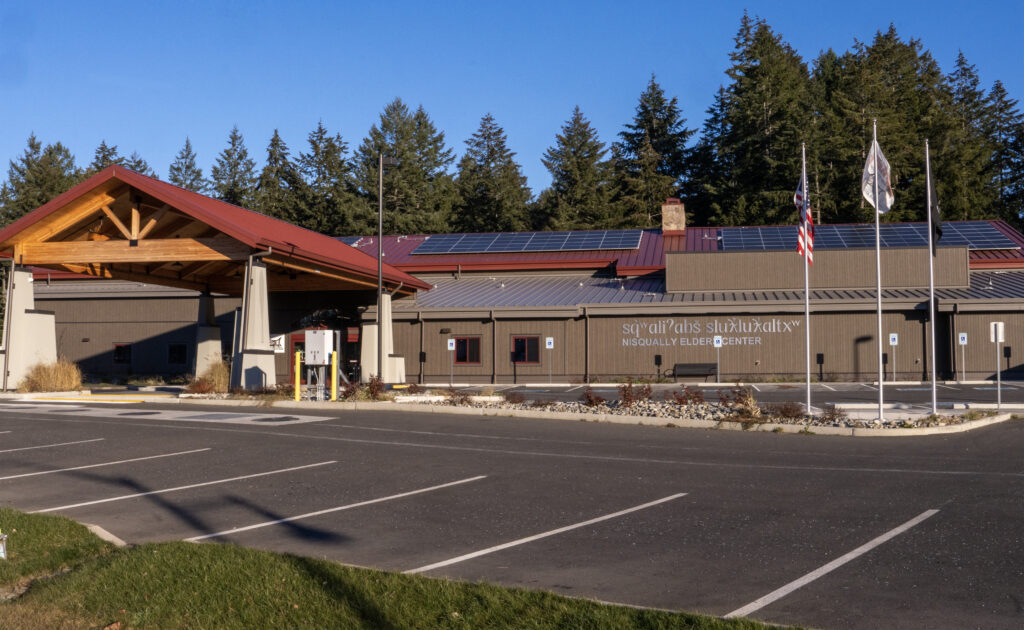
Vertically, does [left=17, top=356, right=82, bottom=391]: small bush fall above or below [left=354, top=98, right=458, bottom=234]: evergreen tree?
below

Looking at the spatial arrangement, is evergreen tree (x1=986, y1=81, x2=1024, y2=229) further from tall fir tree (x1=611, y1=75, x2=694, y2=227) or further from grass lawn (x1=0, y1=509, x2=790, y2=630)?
grass lawn (x1=0, y1=509, x2=790, y2=630)

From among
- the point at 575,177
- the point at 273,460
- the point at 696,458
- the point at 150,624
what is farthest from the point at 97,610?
the point at 575,177

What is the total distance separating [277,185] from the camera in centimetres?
9269

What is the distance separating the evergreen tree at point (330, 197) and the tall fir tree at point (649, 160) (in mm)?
21162

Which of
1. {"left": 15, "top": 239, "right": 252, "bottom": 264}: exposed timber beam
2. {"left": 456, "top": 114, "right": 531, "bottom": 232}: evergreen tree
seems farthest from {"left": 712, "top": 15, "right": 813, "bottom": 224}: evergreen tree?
{"left": 15, "top": 239, "right": 252, "bottom": 264}: exposed timber beam

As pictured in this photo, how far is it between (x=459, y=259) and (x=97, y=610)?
40.3 m

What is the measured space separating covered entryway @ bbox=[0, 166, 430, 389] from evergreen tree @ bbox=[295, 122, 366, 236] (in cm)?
4109

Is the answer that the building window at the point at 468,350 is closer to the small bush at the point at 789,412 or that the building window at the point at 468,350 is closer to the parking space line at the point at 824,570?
the small bush at the point at 789,412

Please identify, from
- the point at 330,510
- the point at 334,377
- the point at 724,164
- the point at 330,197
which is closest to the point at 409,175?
the point at 330,197

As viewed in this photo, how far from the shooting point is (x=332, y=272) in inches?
1199

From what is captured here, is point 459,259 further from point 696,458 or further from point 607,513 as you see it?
point 607,513

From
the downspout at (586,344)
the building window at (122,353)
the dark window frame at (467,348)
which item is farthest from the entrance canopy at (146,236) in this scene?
→ the building window at (122,353)

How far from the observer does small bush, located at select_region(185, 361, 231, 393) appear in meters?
26.3

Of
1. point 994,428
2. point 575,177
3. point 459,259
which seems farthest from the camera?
point 575,177
